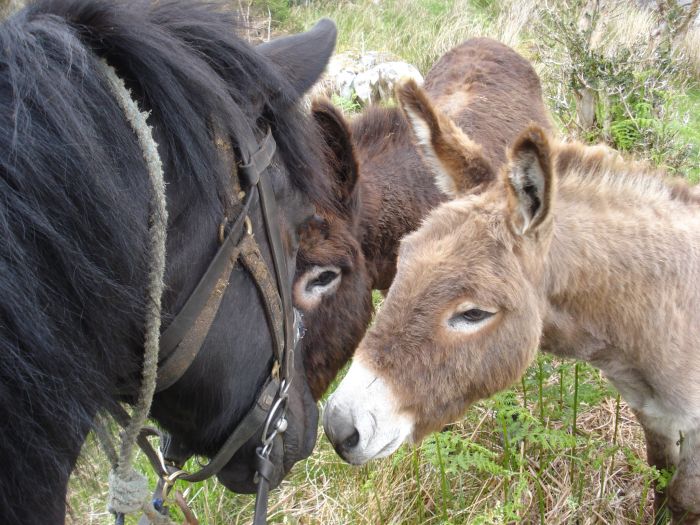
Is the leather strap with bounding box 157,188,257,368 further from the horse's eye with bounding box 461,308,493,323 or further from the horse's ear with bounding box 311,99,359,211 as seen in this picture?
the horse's ear with bounding box 311,99,359,211

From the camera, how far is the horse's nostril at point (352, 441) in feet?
6.14

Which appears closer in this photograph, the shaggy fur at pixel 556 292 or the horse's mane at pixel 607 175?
the shaggy fur at pixel 556 292

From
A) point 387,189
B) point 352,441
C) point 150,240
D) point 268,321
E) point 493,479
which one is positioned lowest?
point 493,479

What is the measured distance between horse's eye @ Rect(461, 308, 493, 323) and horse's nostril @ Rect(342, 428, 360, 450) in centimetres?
52

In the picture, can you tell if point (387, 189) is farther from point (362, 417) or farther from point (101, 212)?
point (101, 212)

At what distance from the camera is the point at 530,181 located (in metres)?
1.90

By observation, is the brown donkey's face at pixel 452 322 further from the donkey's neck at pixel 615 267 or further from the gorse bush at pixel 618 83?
the gorse bush at pixel 618 83

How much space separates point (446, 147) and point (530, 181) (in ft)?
1.70

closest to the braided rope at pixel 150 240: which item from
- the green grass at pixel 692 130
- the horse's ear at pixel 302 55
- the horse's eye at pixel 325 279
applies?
the horse's ear at pixel 302 55

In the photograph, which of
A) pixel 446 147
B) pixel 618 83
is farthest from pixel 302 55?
pixel 618 83

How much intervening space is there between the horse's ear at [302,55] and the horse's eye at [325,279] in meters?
0.73

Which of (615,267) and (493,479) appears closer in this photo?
(615,267)

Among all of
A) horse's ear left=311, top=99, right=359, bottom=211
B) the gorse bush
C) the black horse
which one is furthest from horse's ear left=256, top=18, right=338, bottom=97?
the gorse bush

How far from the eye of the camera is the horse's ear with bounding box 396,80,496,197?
2275 millimetres
